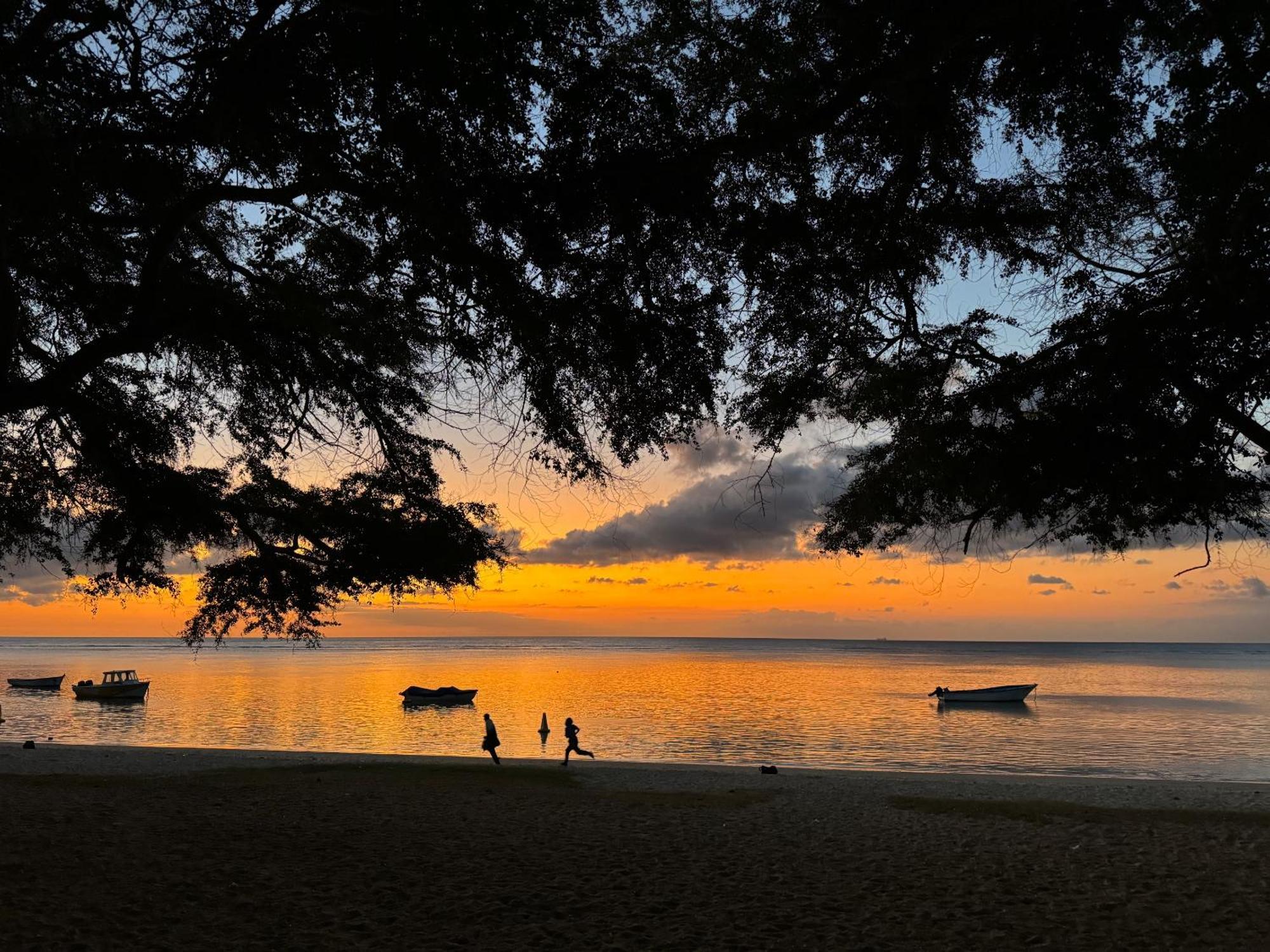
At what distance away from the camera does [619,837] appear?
436 inches

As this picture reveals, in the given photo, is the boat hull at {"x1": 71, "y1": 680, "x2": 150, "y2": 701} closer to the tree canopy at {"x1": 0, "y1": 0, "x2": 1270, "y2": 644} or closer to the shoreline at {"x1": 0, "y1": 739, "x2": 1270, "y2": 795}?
the shoreline at {"x1": 0, "y1": 739, "x2": 1270, "y2": 795}

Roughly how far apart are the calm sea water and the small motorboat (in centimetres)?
189

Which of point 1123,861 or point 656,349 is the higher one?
point 656,349

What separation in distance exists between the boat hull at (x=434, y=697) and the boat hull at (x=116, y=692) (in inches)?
702

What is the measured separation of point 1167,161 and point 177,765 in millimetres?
23743

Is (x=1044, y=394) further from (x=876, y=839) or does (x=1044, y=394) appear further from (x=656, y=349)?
(x=876, y=839)

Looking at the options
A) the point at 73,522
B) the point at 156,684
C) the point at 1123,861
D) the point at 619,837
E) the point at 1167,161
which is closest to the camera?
the point at 1167,161

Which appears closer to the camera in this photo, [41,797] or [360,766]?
[41,797]

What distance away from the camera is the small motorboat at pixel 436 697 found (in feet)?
180

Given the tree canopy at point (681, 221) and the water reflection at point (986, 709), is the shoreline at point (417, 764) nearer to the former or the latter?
the tree canopy at point (681, 221)

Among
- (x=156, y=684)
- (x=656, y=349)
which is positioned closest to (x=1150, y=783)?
(x=656, y=349)

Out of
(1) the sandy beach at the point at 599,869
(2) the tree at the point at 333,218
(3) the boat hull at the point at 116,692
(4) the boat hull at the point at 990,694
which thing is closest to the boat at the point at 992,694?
(4) the boat hull at the point at 990,694

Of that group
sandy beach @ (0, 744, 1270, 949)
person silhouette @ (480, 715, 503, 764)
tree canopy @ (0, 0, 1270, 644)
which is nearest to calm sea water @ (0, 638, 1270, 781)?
person silhouette @ (480, 715, 503, 764)

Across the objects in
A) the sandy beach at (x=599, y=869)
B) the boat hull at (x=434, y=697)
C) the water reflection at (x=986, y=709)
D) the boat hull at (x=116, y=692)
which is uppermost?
the sandy beach at (x=599, y=869)
